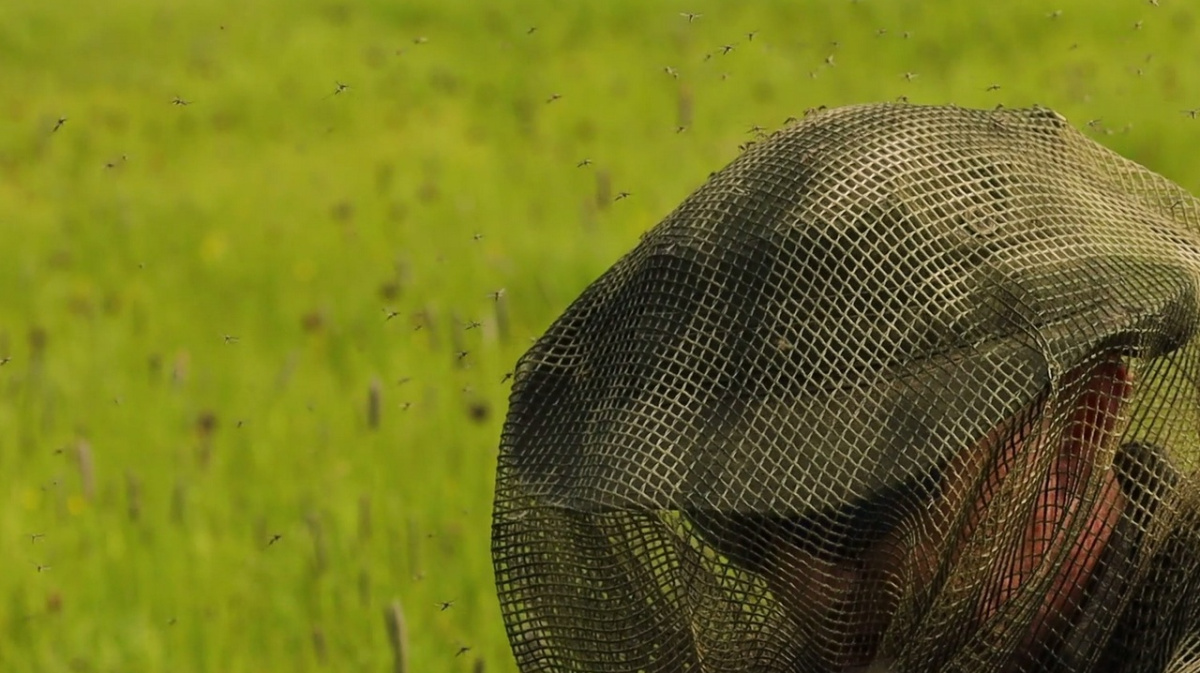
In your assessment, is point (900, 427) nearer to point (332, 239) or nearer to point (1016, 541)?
A: point (1016, 541)

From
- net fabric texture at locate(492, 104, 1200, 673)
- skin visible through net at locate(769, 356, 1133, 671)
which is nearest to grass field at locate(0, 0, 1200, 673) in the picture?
net fabric texture at locate(492, 104, 1200, 673)

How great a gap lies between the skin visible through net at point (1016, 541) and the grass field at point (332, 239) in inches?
46.4

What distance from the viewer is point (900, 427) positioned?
1.87m

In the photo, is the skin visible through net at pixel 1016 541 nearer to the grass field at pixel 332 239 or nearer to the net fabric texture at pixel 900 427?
the net fabric texture at pixel 900 427

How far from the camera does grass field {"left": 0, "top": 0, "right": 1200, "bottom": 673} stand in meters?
3.83

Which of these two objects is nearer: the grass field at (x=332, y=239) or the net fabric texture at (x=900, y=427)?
the net fabric texture at (x=900, y=427)

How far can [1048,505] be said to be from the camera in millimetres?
1926

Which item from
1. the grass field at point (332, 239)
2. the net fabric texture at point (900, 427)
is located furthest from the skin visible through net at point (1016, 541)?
the grass field at point (332, 239)

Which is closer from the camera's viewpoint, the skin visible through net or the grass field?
the skin visible through net

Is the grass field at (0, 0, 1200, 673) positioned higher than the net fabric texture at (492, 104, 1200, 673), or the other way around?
the net fabric texture at (492, 104, 1200, 673)

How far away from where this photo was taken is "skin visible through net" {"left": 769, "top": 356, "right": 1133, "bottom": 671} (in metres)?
1.89

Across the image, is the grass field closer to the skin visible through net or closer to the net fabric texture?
the net fabric texture

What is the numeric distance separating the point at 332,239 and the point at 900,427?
4927mm

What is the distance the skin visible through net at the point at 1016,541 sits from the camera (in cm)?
189
